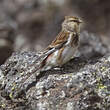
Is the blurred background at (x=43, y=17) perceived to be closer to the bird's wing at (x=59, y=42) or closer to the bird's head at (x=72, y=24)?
the bird's head at (x=72, y=24)

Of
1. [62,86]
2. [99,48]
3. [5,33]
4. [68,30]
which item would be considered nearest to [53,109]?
[62,86]

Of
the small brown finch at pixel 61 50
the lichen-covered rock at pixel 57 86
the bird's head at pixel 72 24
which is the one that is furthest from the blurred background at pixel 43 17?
the lichen-covered rock at pixel 57 86

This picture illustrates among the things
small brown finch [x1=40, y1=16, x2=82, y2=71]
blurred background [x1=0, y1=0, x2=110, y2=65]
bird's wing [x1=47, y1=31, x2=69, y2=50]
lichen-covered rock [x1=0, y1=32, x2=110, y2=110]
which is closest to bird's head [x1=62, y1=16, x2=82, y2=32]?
small brown finch [x1=40, y1=16, x2=82, y2=71]

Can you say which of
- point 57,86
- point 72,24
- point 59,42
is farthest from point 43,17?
point 57,86

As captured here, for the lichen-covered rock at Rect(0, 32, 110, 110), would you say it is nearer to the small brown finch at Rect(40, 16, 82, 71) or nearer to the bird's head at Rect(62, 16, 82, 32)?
the small brown finch at Rect(40, 16, 82, 71)

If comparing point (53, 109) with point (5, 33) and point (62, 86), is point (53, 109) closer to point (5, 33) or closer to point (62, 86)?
point (62, 86)
